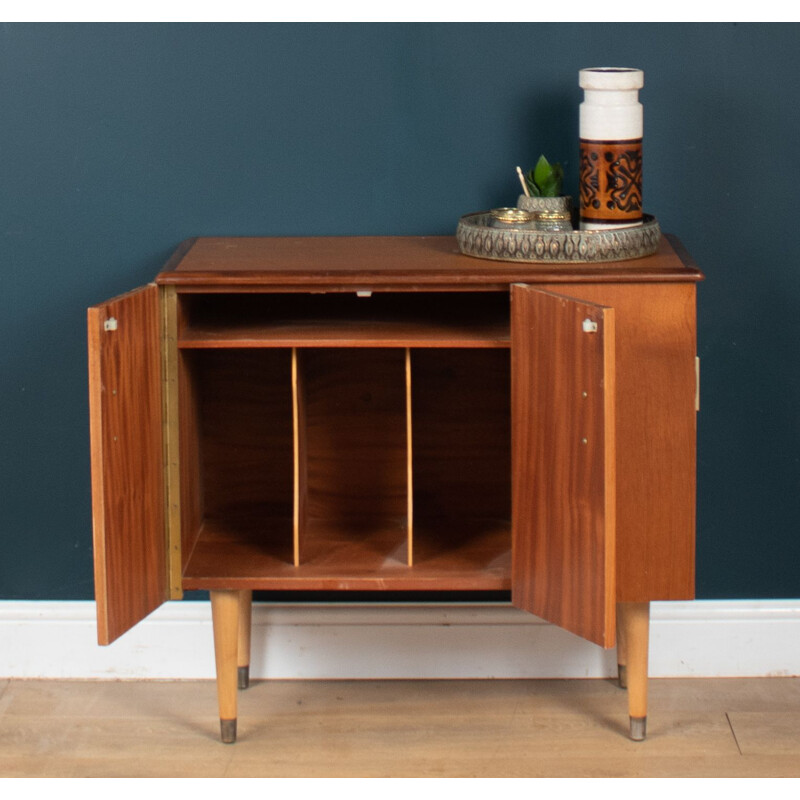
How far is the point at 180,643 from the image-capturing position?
2615 mm

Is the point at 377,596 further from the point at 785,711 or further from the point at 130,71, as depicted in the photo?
the point at 130,71

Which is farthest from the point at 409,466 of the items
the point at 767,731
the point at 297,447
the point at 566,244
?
the point at 767,731

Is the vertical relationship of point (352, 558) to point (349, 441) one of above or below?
below

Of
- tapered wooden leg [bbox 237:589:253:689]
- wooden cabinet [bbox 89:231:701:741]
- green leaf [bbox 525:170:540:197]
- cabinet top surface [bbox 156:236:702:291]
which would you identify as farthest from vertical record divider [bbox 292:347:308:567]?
green leaf [bbox 525:170:540:197]

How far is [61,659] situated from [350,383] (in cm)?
78

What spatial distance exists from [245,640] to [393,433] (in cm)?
49

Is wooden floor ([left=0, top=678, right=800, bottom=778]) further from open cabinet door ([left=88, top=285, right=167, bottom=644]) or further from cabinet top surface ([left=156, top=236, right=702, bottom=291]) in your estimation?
cabinet top surface ([left=156, top=236, right=702, bottom=291])

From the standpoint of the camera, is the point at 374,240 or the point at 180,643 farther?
the point at 180,643

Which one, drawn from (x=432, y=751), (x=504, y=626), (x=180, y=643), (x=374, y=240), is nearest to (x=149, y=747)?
(x=180, y=643)

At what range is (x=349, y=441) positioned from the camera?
8.19ft

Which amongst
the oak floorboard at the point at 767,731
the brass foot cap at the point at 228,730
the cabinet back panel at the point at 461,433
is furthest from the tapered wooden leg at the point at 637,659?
the brass foot cap at the point at 228,730

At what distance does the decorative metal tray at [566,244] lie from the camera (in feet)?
6.97

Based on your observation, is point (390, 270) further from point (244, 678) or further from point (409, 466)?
point (244, 678)

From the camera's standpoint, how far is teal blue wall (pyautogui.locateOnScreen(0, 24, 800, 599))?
7.80 feet
